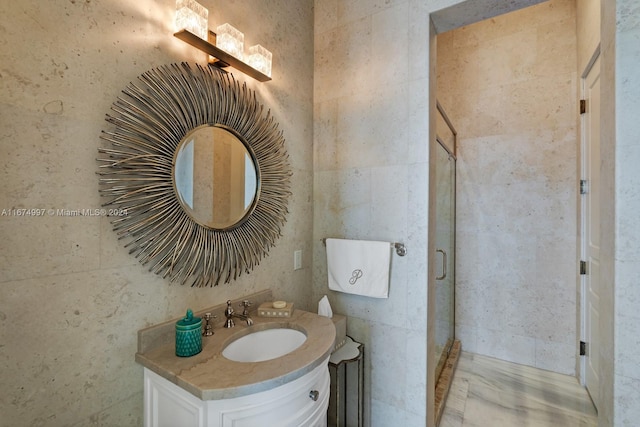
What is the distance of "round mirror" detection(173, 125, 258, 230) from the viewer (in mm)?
1152

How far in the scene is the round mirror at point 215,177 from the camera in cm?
115

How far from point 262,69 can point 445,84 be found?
2190 mm

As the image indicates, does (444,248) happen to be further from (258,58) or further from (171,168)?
(171,168)

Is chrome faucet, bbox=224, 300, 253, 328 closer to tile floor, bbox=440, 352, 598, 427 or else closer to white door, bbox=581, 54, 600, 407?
tile floor, bbox=440, 352, 598, 427

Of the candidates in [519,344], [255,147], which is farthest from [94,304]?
[519,344]

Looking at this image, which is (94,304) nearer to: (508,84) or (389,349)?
(389,349)

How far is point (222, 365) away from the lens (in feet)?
3.11

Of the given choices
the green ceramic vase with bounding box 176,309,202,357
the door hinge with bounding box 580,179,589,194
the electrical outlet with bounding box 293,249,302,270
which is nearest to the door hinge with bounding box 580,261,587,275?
the door hinge with bounding box 580,179,589,194

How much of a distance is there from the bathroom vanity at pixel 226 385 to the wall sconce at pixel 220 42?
1090 millimetres

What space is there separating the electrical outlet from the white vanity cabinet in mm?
745

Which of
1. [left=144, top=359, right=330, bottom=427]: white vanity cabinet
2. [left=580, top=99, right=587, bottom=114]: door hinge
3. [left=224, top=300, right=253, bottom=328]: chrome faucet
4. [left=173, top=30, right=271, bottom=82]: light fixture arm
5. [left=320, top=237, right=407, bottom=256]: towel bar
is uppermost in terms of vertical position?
[left=580, top=99, right=587, bottom=114]: door hinge

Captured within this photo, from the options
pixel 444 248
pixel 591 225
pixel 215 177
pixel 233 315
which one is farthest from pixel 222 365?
pixel 591 225

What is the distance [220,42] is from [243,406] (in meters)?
1.35

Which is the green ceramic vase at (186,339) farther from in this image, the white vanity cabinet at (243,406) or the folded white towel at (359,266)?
the folded white towel at (359,266)
